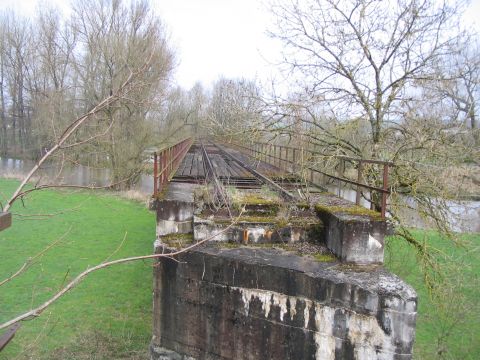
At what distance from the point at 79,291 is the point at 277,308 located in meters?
7.55

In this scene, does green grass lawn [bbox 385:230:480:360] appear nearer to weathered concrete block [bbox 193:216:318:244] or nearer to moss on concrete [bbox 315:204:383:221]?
moss on concrete [bbox 315:204:383:221]

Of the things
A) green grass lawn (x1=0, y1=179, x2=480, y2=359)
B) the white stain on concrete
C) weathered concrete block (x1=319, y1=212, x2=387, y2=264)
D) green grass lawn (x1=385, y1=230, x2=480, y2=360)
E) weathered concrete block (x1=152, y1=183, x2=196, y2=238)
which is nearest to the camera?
the white stain on concrete

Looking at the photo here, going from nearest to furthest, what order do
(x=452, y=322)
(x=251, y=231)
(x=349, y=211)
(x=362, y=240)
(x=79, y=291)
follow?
(x=362, y=240) → (x=349, y=211) → (x=251, y=231) → (x=452, y=322) → (x=79, y=291)

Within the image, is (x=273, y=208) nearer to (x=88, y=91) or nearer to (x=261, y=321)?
(x=261, y=321)

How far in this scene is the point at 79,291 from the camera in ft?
35.7

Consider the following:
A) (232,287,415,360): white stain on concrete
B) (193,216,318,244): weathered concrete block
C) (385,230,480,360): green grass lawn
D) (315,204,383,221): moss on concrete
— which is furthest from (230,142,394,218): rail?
(385,230,480,360): green grass lawn

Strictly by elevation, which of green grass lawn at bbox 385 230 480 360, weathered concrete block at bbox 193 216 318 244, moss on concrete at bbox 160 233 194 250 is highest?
weathered concrete block at bbox 193 216 318 244

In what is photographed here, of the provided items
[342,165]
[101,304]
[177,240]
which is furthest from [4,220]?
[342,165]

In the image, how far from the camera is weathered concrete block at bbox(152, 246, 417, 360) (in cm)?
462

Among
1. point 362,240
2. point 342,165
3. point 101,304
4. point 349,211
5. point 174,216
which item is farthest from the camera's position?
point 342,165

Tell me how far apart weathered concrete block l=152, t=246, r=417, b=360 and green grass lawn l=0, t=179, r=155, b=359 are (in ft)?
5.94

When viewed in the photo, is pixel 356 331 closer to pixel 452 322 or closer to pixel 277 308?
pixel 277 308

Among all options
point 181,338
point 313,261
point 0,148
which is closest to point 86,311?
point 181,338

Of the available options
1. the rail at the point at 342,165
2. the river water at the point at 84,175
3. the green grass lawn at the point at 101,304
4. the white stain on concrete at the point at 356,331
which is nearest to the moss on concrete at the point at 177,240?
the green grass lawn at the point at 101,304
